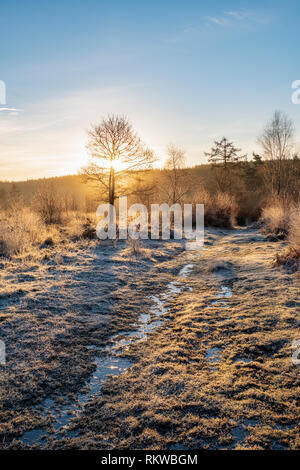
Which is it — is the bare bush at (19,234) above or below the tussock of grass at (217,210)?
below

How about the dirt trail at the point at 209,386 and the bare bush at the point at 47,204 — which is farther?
the bare bush at the point at 47,204

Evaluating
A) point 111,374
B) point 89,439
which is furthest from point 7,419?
point 111,374

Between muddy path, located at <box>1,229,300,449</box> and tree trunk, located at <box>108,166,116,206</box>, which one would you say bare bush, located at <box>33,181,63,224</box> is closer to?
tree trunk, located at <box>108,166,116,206</box>

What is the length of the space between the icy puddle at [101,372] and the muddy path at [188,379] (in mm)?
11

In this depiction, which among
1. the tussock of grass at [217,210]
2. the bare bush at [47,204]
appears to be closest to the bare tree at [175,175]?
the tussock of grass at [217,210]

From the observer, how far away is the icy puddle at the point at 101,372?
274 cm

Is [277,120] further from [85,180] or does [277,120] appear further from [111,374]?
[111,374]

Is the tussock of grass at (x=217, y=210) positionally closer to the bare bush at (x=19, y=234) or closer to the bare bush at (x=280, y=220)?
the bare bush at (x=280, y=220)

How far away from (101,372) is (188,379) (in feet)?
3.71

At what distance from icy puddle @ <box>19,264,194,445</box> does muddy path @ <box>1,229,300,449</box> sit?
0.04 feet

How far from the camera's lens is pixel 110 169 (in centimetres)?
1673

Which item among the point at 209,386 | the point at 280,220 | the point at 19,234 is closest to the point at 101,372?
the point at 209,386

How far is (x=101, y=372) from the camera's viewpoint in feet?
12.4

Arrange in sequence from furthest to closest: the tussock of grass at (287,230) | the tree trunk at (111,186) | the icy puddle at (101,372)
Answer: the tree trunk at (111,186) → the tussock of grass at (287,230) → the icy puddle at (101,372)
